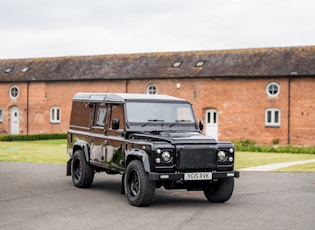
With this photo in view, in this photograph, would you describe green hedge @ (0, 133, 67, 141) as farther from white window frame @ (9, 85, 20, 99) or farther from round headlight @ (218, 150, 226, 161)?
round headlight @ (218, 150, 226, 161)

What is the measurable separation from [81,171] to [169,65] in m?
28.1

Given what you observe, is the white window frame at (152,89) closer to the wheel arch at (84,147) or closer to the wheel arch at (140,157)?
the wheel arch at (84,147)

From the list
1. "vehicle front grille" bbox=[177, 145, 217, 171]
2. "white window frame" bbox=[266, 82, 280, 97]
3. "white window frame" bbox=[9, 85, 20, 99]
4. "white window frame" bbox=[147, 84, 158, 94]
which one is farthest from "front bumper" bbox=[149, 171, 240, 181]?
"white window frame" bbox=[9, 85, 20, 99]

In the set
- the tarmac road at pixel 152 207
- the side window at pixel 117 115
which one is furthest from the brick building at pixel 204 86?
the side window at pixel 117 115

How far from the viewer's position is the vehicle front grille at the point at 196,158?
10.7 metres

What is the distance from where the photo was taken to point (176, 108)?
41.7ft

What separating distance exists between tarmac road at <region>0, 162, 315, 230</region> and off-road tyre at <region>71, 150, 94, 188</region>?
0.80ft

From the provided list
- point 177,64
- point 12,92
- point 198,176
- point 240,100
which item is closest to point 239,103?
point 240,100

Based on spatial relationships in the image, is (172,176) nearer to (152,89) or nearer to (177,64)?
(152,89)

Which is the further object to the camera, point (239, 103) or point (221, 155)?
point (239, 103)

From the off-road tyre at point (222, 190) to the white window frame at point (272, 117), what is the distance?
26.0m

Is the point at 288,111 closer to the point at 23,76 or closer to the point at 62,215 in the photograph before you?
the point at 23,76

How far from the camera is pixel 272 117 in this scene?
37.0 metres

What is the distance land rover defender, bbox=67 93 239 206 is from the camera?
35.0ft
